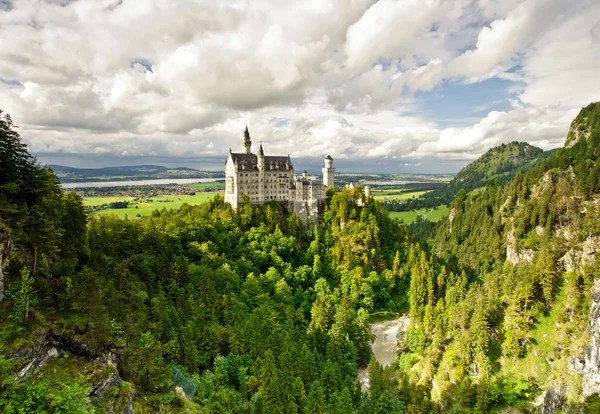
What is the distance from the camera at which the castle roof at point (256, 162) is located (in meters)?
95.0

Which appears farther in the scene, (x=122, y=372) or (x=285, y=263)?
(x=285, y=263)

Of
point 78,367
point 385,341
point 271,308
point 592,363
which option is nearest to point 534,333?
point 592,363

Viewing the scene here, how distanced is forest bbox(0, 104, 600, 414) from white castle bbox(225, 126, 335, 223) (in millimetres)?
4862

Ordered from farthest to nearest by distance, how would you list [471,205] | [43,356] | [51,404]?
[471,205]
[43,356]
[51,404]

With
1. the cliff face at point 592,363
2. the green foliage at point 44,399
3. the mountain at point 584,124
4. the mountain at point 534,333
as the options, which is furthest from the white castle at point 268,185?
the mountain at point 584,124

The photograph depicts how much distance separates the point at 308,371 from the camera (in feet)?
148

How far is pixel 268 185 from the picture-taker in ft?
326

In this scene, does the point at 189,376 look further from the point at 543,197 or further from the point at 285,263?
the point at 543,197

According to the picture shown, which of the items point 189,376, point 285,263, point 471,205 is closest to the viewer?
point 189,376

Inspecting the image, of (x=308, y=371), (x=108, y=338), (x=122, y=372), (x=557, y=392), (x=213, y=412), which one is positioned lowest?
(x=557, y=392)

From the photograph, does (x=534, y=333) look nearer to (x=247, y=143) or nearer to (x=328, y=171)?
(x=328, y=171)

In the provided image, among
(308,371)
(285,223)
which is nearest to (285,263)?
(285,223)

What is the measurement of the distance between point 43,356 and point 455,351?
6304 cm

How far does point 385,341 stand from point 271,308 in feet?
93.3
